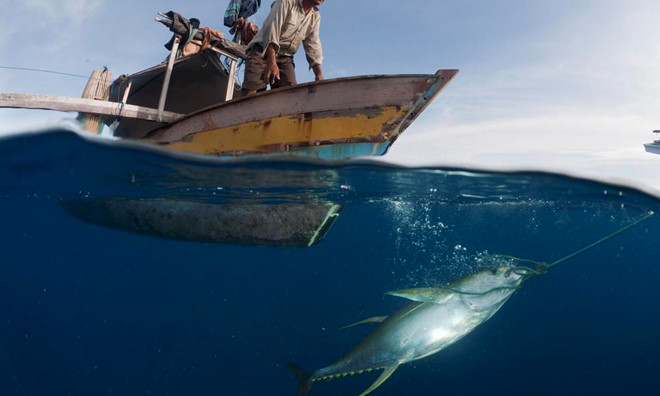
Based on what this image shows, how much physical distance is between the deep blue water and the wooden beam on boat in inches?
25.7

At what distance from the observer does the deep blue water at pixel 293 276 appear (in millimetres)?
9102

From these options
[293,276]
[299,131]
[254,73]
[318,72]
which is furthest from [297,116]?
[293,276]

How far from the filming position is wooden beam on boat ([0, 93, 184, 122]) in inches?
267

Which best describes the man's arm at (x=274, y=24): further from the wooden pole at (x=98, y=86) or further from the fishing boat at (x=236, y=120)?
the wooden pole at (x=98, y=86)

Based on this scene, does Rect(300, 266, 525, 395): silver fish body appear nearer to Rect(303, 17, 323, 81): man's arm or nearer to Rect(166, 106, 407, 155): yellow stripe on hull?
Rect(166, 106, 407, 155): yellow stripe on hull

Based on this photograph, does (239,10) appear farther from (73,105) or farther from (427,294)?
(427,294)

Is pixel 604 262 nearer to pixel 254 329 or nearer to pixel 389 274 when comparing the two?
pixel 389 274

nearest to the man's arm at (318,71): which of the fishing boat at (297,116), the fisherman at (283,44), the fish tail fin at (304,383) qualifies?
the fisherman at (283,44)

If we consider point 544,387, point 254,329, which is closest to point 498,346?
point 544,387

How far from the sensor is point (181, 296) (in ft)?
123

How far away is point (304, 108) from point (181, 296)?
35.8 metres

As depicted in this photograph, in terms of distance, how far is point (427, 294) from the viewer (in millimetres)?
3941

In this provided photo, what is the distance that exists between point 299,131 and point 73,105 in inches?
175

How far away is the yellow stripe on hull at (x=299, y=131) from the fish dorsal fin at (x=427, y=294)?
2.93 meters
